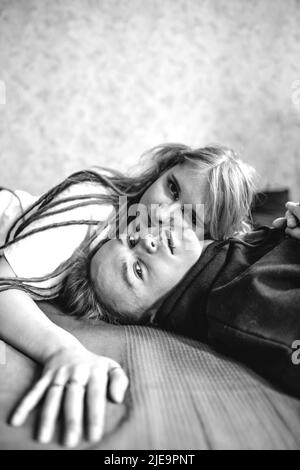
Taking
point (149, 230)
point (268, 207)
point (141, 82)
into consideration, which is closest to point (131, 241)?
point (149, 230)

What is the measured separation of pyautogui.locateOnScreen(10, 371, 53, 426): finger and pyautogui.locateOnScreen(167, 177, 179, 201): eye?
53 centimetres

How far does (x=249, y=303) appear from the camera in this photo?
0.62 m

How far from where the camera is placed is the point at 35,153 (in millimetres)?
1827

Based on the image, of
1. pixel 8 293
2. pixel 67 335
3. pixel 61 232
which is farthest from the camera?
pixel 61 232

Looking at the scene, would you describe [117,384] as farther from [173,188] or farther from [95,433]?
Answer: [173,188]

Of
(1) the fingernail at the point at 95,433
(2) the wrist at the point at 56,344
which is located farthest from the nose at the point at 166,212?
(1) the fingernail at the point at 95,433

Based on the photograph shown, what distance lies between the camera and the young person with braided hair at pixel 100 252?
59cm

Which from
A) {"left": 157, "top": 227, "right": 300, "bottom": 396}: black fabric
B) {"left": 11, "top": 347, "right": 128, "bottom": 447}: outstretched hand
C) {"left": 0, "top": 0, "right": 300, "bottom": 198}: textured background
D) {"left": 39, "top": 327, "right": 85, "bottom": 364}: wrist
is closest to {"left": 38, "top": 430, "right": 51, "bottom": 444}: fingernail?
{"left": 11, "top": 347, "right": 128, "bottom": 447}: outstretched hand

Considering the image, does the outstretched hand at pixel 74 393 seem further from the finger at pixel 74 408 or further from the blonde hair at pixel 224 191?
the blonde hair at pixel 224 191

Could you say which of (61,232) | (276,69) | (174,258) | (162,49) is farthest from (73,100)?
(174,258)

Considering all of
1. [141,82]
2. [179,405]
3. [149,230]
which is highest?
[141,82]

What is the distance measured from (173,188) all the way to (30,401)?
0.61 m

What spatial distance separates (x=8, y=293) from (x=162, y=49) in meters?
1.53

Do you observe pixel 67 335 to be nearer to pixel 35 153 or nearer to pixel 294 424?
pixel 294 424
